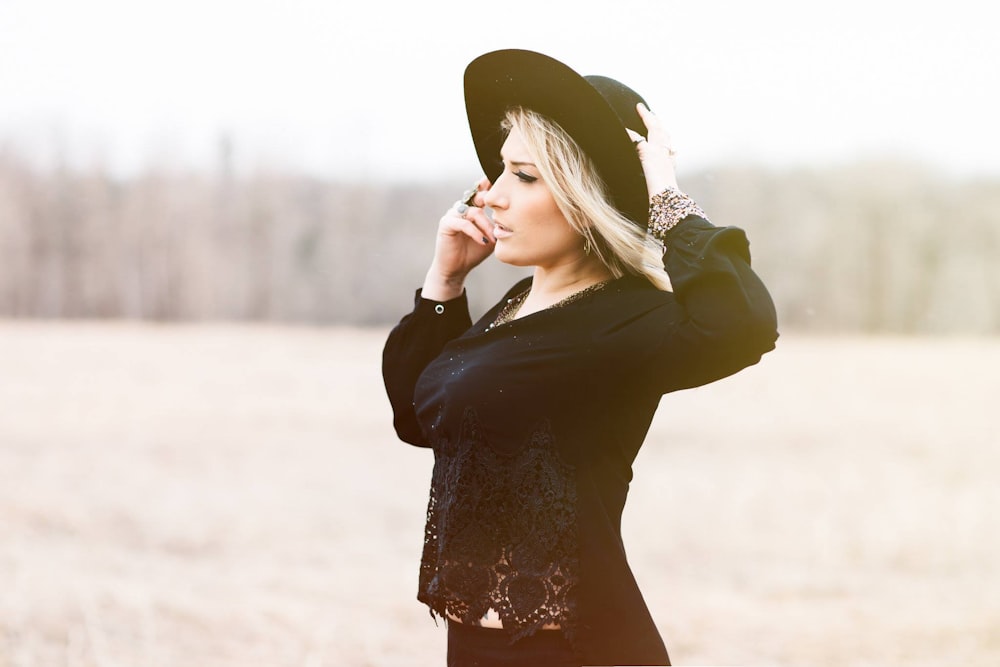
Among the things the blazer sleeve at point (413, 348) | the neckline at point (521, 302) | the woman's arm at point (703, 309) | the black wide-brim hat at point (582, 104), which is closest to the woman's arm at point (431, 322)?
the blazer sleeve at point (413, 348)

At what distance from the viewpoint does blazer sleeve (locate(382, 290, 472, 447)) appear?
2.14 meters

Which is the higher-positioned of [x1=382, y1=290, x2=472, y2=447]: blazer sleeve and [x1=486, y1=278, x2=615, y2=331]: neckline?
[x1=486, y1=278, x2=615, y2=331]: neckline

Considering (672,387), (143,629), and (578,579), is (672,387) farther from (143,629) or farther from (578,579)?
(143,629)

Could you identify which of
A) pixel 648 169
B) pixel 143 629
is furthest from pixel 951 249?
pixel 648 169

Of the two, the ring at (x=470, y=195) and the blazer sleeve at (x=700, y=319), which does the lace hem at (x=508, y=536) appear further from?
the ring at (x=470, y=195)

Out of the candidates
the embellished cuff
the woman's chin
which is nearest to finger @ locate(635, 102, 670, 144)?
the embellished cuff

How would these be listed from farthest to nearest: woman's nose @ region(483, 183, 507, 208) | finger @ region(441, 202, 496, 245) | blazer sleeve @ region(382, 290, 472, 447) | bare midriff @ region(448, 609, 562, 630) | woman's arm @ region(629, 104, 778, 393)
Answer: blazer sleeve @ region(382, 290, 472, 447) → finger @ region(441, 202, 496, 245) → woman's nose @ region(483, 183, 507, 208) → bare midriff @ region(448, 609, 562, 630) → woman's arm @ region(629, 104, 778, 393)

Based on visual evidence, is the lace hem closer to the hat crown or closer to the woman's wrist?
the woman's wrist

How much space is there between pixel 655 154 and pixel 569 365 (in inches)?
16.4

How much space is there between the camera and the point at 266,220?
14492 mm

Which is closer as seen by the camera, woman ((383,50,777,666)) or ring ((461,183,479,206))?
woman ((383,50,777,666))

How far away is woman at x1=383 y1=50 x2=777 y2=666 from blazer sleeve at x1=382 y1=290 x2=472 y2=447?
0.18 meters

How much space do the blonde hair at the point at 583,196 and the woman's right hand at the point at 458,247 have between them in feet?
0.73

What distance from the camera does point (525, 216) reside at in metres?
1.85
